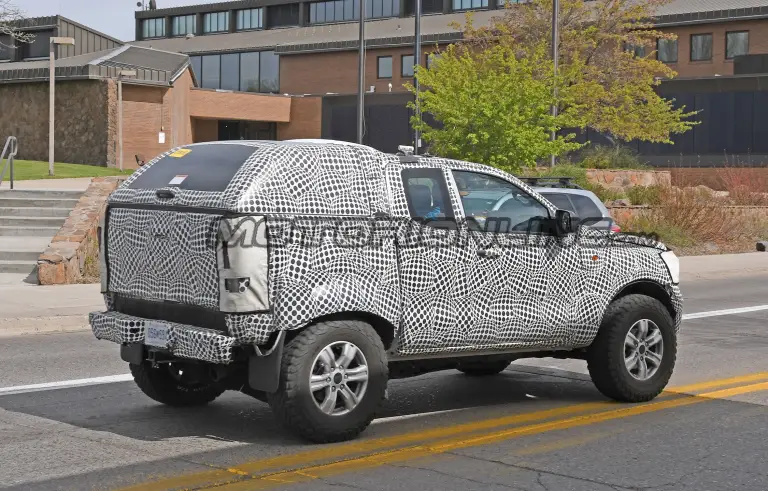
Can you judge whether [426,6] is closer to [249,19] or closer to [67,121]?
[249,19]

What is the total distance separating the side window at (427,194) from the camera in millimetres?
8039

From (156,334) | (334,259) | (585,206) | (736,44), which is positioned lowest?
(156,334)

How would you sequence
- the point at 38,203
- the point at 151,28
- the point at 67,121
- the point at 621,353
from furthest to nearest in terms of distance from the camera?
1. the point at 151,28
2. the point at 67,121
3. the point at 38,203
4. the point at 621,353

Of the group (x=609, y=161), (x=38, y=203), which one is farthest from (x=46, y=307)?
(x=609, y=161)

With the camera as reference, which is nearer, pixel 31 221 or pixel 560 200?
pixel 560 200

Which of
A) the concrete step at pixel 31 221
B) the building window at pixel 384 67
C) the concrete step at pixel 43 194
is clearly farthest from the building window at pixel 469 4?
the concrete step at pixel 31 221

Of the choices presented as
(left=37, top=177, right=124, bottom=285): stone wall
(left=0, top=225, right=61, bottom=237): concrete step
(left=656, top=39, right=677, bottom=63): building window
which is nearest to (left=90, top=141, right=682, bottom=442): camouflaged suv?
(left=37, top=177, right=124, bottom=285): stone wall

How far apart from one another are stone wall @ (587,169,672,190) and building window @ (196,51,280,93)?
1640 inches

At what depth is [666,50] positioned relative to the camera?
60375 millimetres

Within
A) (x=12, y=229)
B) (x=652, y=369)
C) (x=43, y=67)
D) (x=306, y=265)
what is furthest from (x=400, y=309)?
(x=43, y=67)

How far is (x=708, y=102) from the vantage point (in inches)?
2103

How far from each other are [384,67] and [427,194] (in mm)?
62373

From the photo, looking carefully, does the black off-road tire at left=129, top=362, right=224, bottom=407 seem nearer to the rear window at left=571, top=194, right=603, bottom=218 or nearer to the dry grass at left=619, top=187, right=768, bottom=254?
the rear window at left=571, top=194, right=603, bottom=218

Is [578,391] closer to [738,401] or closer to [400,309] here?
[738,401]
